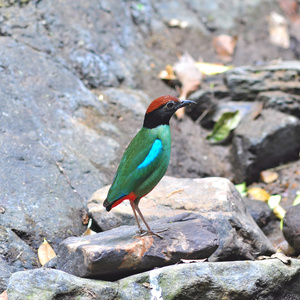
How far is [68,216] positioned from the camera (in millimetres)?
5188

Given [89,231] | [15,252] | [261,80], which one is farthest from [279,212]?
[15,252]

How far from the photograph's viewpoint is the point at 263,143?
7320mm

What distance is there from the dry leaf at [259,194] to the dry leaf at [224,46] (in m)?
3.10

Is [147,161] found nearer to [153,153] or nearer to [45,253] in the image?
[153,153]

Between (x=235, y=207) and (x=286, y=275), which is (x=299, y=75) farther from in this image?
(x=286, y=275)

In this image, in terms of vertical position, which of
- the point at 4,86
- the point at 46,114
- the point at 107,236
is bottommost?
the point at 107,236

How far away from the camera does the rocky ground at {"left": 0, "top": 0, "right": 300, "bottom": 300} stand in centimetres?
384

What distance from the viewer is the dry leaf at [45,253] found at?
4.58 m

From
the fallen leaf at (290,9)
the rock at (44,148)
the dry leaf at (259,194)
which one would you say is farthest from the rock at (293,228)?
the fallen leaf at (290,9)

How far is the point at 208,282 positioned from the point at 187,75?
501cm

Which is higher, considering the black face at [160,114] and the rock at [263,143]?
the black face at [160,114]

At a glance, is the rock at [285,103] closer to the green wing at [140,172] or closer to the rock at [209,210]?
the rock at [209,210]

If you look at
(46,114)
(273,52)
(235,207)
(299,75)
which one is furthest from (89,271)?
(273,52)

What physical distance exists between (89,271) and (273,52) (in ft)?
23.9
